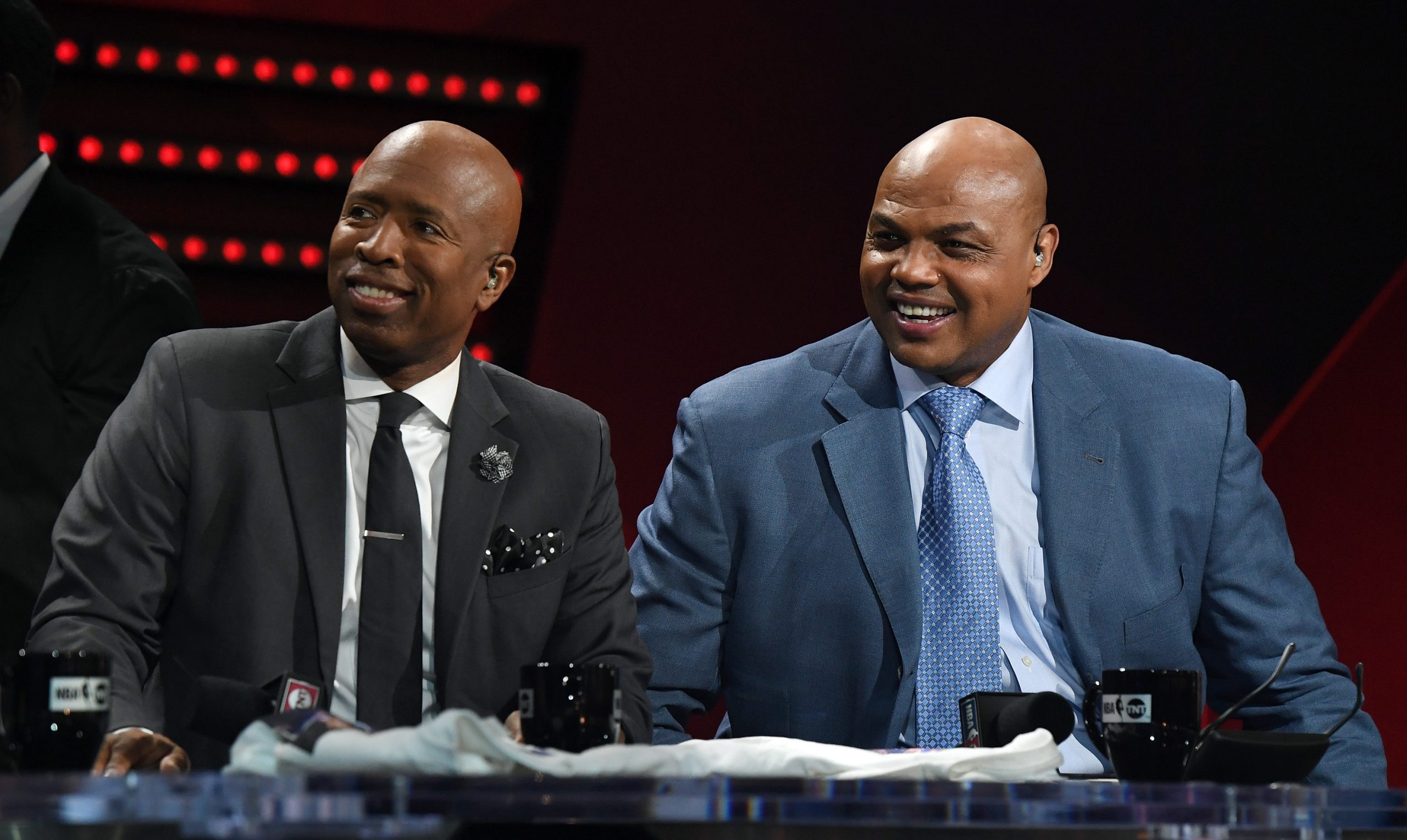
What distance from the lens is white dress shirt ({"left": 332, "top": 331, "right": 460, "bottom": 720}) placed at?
1908mm

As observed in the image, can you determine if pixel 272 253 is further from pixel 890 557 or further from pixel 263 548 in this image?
pixel 890 557

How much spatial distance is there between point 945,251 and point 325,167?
1.83 meters

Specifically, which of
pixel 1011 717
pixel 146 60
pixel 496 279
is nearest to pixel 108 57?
pixel 146 60

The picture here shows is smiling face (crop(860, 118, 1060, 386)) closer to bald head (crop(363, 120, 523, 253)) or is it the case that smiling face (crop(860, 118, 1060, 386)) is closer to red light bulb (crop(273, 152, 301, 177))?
bald head (crop(363, 120, 523, 253))

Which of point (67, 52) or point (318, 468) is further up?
point (67, 52)

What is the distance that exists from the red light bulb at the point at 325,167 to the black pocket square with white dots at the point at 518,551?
1866 mm

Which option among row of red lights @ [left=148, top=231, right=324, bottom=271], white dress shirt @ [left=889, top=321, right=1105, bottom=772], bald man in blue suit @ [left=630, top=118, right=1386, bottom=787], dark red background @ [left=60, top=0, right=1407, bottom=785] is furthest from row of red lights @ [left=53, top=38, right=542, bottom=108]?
white dress shirt @ [left=889, top=321, right=1105, bottom=772]

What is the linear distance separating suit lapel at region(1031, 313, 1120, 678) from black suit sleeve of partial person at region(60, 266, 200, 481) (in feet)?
4.87

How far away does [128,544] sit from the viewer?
186 centimetres

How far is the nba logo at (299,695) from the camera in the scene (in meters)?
1.47

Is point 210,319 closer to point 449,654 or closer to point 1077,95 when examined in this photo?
point 449,654

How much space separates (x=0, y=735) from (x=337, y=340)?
2.64ft

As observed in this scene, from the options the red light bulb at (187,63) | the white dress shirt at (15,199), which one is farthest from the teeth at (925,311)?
the red light bulb at (187,63)

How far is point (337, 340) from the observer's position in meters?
2.10
